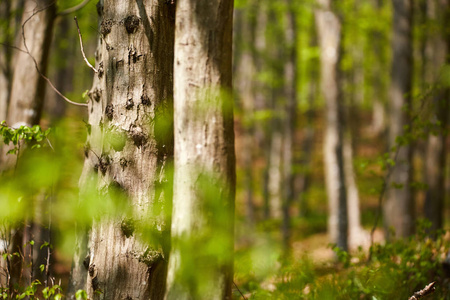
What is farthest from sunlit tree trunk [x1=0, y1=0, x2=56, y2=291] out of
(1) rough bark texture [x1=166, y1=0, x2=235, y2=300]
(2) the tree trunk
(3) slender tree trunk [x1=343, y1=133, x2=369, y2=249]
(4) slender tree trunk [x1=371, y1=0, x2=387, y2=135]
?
(4) slender tree trunk [x1=371, y1=0, x2=387, y2=135]

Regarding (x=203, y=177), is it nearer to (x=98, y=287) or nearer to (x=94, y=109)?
(x=98, y=287)

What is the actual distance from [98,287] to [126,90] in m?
1.33

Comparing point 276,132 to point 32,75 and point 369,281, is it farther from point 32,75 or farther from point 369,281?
point 369,281

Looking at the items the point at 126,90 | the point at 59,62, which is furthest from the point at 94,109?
the point at 59,62

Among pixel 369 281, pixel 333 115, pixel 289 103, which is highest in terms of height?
pixel 289 103

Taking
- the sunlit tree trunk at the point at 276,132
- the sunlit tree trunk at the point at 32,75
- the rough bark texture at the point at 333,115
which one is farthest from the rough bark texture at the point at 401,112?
the sunlit tree trunk at the point at 32,75

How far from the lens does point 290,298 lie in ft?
9.52

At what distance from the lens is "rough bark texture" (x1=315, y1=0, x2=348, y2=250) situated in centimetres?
777

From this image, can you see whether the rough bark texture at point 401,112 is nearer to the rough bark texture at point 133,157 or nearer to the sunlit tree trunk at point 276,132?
the sunlit tree trunk at point 276,132

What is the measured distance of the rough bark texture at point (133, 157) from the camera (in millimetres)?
2436

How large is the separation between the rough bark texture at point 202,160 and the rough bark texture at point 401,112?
5974 millimetres

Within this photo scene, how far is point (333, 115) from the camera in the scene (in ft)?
25.8

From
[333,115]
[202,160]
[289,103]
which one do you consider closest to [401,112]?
[333,115]

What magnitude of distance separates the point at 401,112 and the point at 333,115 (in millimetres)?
1312
